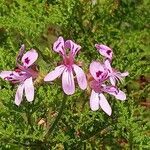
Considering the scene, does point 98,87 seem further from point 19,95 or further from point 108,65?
point 19,95

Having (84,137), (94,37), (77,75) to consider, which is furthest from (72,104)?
(77,75)

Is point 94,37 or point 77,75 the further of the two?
point 94,37

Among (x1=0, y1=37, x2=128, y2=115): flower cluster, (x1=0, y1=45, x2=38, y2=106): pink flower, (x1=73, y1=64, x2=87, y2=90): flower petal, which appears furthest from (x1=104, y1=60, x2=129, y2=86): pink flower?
(x1=0, y1=45, x2=38, y2=106): pink flower

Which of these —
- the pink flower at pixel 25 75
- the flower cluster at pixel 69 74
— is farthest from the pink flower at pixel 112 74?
the pink flower at pixel 25 75

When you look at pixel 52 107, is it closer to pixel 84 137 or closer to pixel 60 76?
pixel 84 137

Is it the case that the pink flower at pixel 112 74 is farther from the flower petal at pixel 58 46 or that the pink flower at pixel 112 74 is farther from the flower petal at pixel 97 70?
the flower petal at pixel 58 46

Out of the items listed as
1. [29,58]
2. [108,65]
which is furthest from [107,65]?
[29,58]

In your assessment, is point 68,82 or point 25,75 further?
point 25,75

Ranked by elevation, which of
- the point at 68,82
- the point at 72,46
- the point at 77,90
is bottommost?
the point at 77,90
